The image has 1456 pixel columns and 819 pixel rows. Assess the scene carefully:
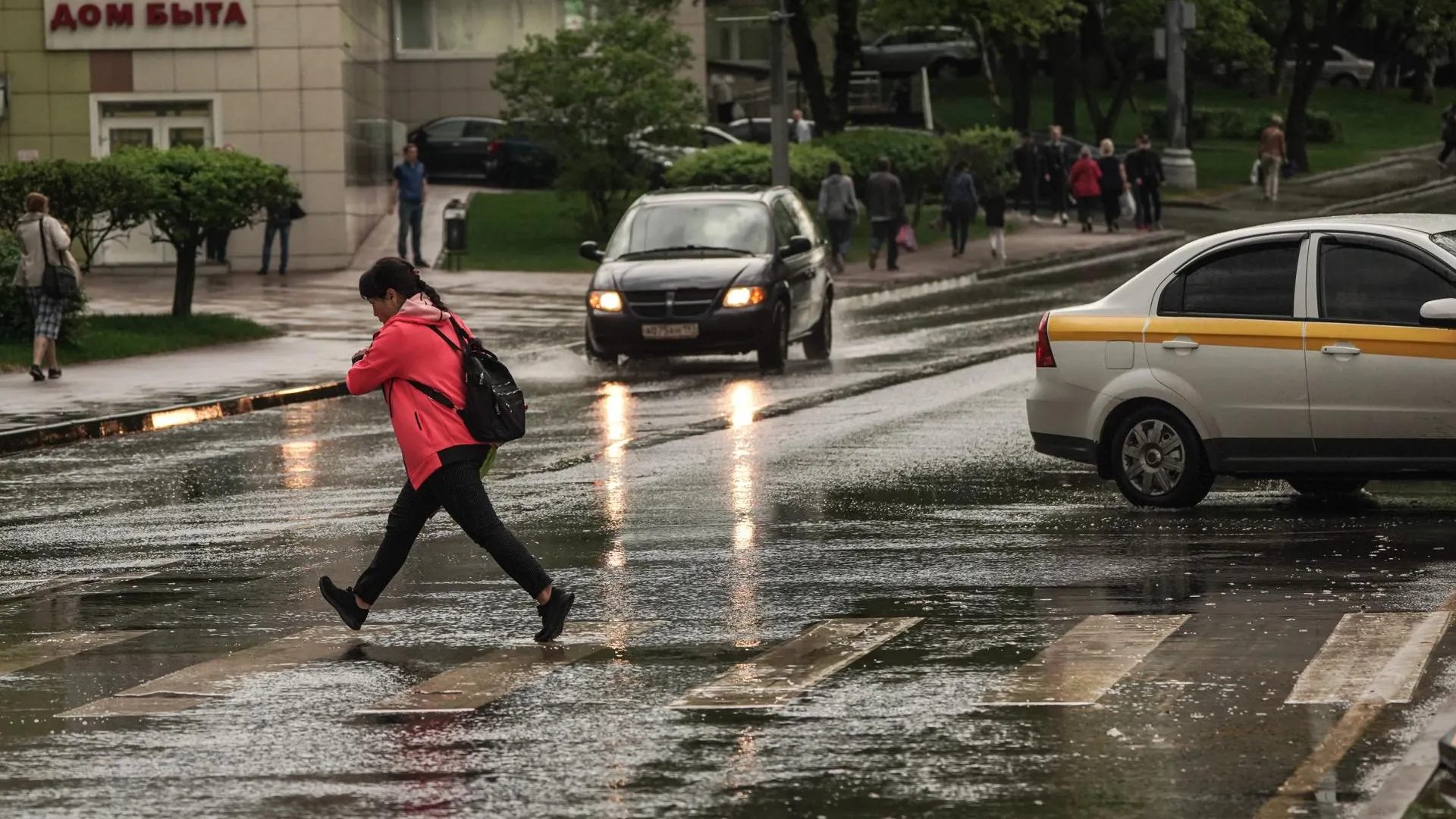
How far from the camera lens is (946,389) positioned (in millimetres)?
20859

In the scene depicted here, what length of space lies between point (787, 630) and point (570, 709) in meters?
1.65

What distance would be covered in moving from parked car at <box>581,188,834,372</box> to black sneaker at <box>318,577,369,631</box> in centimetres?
1327

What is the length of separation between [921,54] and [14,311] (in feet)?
173

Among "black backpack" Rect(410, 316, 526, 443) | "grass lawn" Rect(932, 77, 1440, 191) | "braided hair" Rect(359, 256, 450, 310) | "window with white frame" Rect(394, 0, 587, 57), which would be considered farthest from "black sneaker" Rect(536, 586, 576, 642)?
"window with white frame" Rect(394, 0, 587, 57)

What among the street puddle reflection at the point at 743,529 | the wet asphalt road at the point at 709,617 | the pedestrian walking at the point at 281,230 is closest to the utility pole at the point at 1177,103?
the pedestrian walking at the point at 281,230

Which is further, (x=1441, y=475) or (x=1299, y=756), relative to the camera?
(x=1441, y=475)

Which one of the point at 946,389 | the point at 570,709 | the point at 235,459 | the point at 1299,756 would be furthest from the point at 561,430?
the point at 1299,756

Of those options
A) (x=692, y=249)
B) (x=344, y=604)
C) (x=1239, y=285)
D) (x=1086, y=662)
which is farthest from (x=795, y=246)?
(x=1086, y=662)

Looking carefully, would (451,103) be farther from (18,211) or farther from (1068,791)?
(1068,791)

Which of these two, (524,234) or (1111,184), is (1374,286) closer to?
(1111,184)

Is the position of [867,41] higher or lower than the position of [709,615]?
higher

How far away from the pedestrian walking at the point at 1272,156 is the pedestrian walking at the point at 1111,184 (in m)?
4.91

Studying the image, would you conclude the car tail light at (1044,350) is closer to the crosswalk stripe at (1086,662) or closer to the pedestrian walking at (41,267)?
the crosswalk stripe at (1086,662)

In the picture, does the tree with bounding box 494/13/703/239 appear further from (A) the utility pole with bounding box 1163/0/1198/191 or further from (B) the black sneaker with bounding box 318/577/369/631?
(B) the black sneaker with bounding box 318/577/369/631
